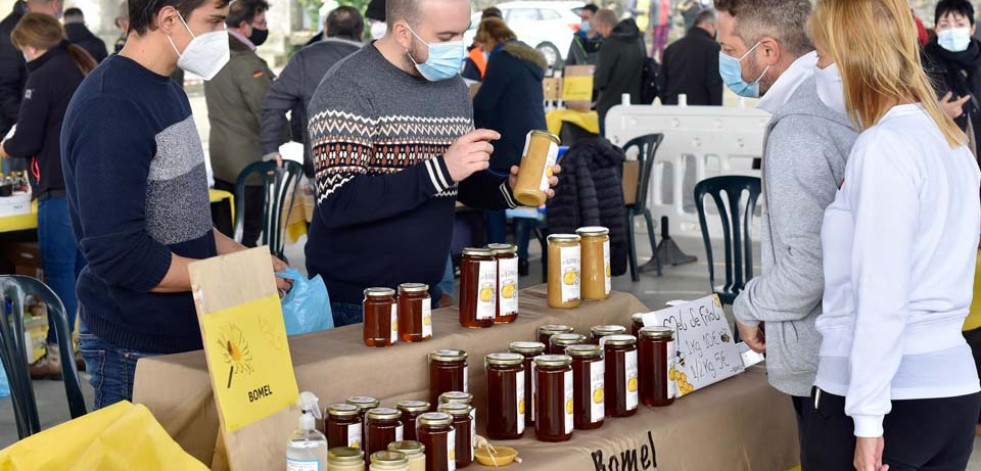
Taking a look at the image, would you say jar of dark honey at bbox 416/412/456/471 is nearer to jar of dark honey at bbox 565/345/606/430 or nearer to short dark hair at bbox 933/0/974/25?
jar of dark honey at bbox 565/345/606/430

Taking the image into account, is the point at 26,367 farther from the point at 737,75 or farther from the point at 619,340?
the point at 737,75

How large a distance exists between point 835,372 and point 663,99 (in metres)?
8.54

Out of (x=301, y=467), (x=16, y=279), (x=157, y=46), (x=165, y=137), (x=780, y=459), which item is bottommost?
(x=780, y=459)

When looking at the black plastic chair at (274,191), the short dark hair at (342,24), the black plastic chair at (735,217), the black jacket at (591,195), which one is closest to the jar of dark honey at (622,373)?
the black plastic chair at (735,217)

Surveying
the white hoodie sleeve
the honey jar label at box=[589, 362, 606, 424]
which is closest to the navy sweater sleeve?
the honey jar label at box=[589, 362, 606, 424]

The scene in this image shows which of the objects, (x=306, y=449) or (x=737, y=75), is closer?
(x=306, y=449)

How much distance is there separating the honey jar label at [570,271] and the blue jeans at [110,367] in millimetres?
902

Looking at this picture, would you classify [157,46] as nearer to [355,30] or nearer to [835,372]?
[835,372]

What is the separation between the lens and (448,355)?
7.57 feet

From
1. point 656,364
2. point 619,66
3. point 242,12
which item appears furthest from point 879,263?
point 619,66

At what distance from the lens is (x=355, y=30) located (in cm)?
636

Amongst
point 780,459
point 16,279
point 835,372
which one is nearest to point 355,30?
point 16,279

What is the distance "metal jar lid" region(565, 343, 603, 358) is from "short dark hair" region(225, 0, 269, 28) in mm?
4766

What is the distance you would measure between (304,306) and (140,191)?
46cm
